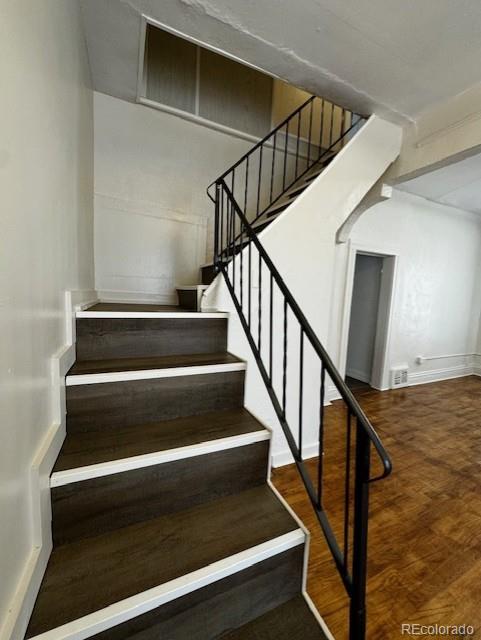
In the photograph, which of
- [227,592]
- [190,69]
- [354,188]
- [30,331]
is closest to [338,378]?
[227,592]

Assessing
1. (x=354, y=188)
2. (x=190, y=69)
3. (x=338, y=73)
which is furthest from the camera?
(x=190, y=69)

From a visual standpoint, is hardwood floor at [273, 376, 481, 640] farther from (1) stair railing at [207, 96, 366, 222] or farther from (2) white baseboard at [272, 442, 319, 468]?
(1) stair railing at [207, 96, 366, 222]

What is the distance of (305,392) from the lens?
2.23m

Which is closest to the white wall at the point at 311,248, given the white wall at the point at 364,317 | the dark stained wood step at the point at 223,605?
the dark stained wood step at the point at 223,605

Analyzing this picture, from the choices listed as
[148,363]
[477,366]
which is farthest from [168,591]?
[477,366]

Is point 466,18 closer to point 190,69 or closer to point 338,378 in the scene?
point 338,378

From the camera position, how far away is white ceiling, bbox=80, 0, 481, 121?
1373 millimetres

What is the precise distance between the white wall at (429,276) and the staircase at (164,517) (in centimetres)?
322

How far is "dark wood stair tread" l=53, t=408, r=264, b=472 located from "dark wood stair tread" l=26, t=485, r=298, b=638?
9.8 inches

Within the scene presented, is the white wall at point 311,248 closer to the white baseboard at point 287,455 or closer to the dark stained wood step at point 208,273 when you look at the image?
the white baseboard at point 287,455

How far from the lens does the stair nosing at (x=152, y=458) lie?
885 mm

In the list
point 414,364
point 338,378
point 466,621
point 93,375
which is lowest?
point 466,621

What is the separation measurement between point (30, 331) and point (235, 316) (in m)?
1.18

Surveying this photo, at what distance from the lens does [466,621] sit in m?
1.16
